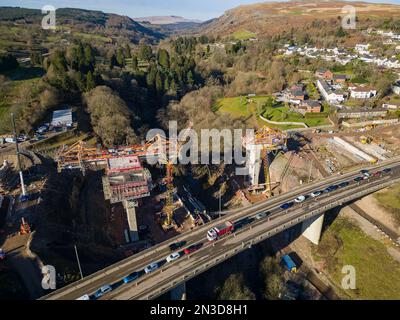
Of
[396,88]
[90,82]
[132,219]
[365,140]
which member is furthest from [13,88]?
[396,88]

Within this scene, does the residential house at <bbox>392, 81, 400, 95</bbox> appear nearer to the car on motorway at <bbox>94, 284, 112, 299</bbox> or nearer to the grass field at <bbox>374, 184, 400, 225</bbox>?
the grass field at <bbox>374, 184, 400, 225</bbox>

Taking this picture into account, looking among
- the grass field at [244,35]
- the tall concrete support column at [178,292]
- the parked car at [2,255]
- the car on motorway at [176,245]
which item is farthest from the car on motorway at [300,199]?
the grass field at [244,35]

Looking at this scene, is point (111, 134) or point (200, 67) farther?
point (200, 67)

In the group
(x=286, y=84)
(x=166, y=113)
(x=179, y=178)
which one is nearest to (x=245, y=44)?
(x=286, y=84)

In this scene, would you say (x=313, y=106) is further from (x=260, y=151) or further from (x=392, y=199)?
(x=392, y=199)

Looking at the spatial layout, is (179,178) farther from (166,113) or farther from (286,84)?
(286,84)

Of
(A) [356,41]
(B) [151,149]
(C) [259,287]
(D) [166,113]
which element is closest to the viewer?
(C) [259,287]

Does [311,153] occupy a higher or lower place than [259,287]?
higher

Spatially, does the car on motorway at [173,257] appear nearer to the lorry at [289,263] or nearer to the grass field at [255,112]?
the lorry at [289,263]
